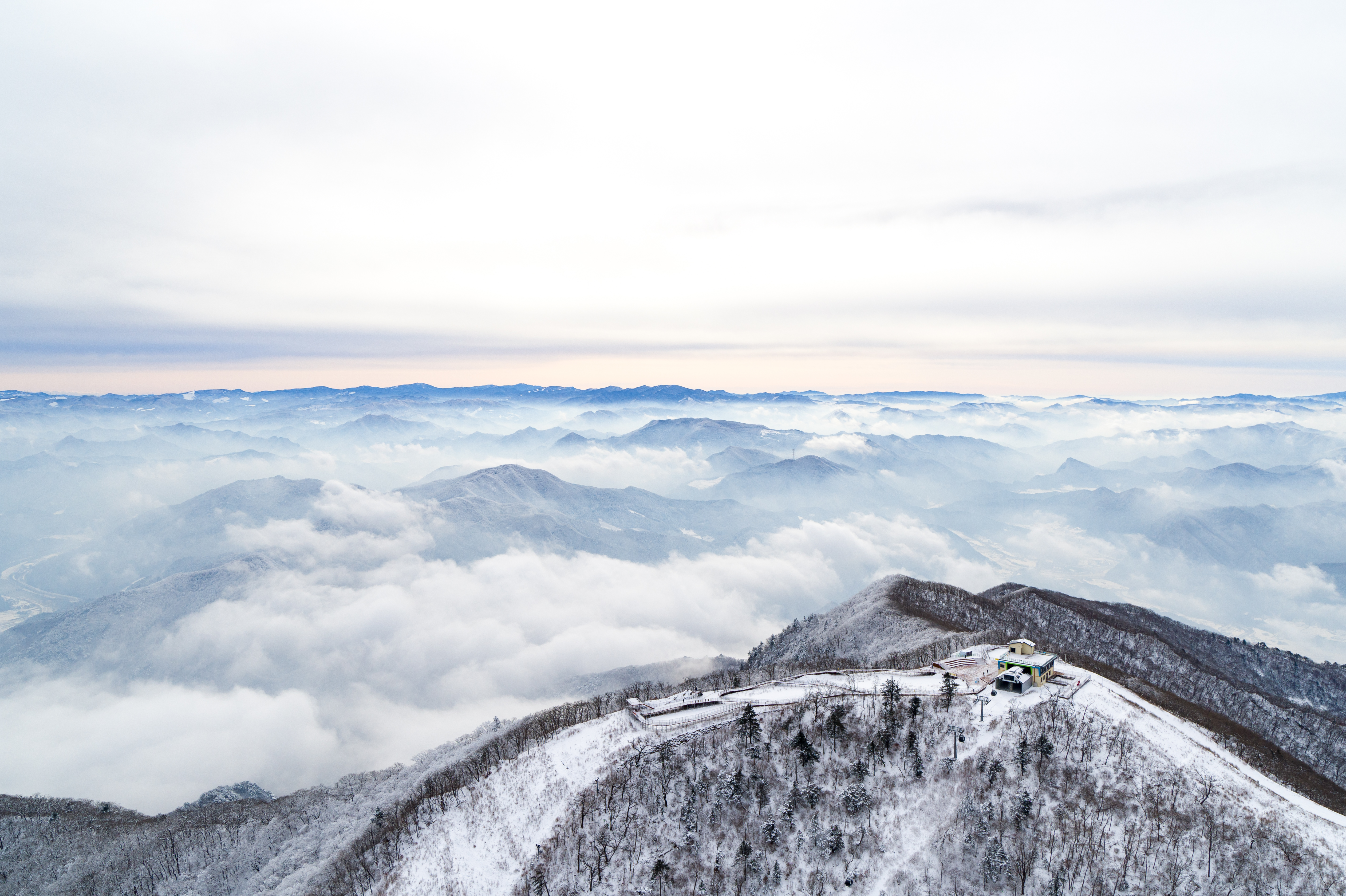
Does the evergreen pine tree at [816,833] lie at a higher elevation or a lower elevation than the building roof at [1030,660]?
lower

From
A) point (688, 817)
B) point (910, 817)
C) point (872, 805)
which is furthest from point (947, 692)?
point (688, 817)

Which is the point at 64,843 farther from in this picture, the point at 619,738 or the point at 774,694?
the point at 774,694

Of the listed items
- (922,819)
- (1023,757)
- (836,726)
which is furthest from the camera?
(836,726)

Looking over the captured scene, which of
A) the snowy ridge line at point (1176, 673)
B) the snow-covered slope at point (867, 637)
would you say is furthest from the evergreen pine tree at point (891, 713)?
the snow-covered slope at point (867, 637)

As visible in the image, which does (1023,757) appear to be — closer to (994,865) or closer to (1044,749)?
(1044,749)

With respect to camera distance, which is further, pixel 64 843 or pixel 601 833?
pixel 64 843

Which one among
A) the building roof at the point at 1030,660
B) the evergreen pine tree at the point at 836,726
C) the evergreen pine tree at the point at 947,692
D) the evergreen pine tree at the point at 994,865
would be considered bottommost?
the evergreen pine tree at the point at 994,865

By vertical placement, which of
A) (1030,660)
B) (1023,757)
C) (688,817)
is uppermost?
(1030,660)

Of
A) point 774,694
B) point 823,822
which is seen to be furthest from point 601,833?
point 774,694

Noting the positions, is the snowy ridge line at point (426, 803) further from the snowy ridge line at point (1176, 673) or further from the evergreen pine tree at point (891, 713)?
the snowy ridge line at point (1176, 673)
